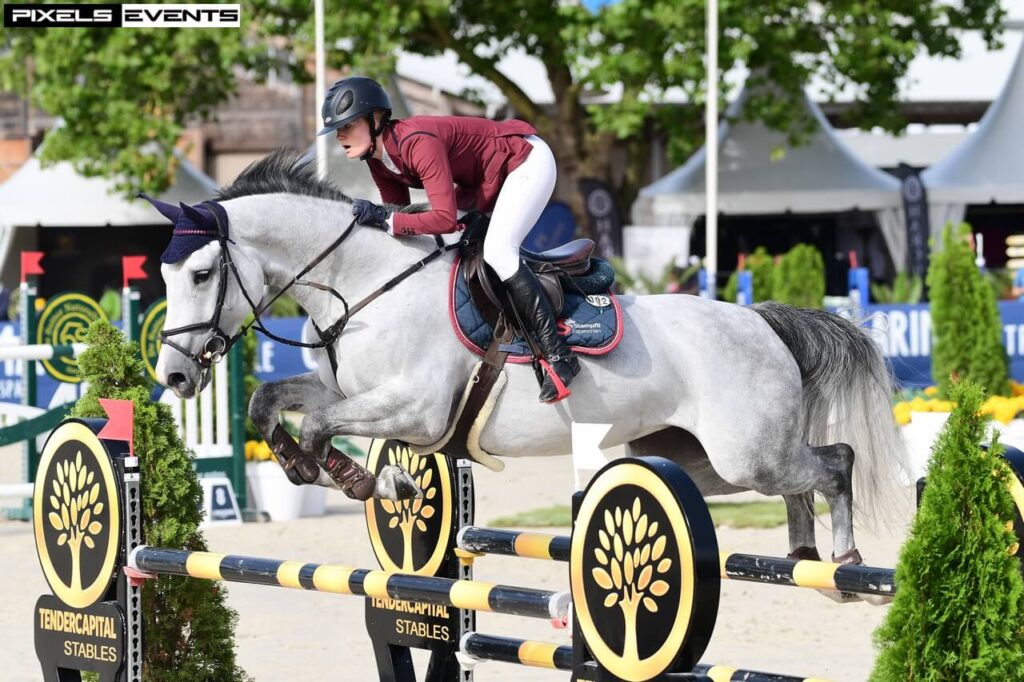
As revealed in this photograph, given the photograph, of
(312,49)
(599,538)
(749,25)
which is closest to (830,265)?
(749,25)

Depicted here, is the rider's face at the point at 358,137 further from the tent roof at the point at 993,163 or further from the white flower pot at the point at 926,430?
the tent roof at the point at 993,163

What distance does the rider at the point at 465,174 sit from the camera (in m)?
4.25

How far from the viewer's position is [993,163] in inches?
718

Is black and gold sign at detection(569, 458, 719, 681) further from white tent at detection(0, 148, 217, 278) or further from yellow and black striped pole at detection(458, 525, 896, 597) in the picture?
white tent at detection(0, 148, 217, 278)

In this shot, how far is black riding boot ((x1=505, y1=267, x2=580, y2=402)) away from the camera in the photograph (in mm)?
4309

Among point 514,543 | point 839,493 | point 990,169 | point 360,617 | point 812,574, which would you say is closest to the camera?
point 812,574

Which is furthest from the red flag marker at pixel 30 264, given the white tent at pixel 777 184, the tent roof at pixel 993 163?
the tent roof at pixel 993 163

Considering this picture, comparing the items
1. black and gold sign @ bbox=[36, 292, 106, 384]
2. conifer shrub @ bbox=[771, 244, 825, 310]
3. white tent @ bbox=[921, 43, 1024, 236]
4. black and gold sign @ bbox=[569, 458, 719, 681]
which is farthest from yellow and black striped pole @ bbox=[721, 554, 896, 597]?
white tent @ bbox=[921, 43, 1024, 236]

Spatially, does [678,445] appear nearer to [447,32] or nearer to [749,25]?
[749,25]

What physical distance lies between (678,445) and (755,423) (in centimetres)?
31

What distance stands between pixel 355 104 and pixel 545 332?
0.80 metres

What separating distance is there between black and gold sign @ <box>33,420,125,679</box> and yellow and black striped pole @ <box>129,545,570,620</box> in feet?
0.52

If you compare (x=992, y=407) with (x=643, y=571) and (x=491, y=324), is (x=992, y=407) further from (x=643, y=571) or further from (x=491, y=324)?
(x=643, y=571)

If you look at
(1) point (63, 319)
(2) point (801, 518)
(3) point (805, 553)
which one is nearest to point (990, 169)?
(1) point (63, 319)
